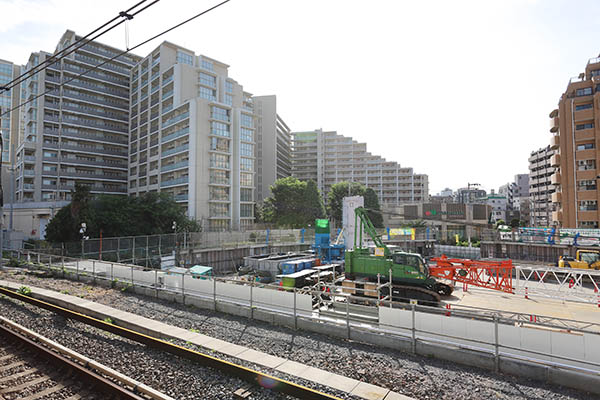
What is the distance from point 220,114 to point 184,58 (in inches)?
599

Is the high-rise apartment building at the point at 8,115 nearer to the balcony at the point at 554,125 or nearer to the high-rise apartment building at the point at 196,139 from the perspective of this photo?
the high-rise apartment building at the point at 196,139

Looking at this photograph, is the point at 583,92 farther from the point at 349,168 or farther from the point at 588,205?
the point at 349,168

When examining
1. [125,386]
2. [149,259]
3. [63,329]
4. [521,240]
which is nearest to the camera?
[125,386]

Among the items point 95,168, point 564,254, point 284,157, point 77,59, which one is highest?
point 77,59

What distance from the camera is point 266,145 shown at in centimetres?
9675

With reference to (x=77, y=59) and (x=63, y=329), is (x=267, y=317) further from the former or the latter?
(x=77, y=59)

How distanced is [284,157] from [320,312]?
99.5 m

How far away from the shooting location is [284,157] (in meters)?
109

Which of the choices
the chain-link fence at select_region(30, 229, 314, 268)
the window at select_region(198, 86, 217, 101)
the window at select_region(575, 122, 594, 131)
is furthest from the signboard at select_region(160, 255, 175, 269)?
the window at select_region(575, 122, 594, 131)

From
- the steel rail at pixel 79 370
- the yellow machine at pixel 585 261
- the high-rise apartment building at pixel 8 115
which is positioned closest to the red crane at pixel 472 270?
the yellow machine at pixel 585 261

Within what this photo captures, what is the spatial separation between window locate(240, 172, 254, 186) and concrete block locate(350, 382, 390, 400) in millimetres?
58505

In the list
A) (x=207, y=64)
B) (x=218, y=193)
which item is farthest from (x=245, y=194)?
(x=207, y=64)

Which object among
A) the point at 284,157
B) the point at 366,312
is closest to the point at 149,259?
the point at 366,312

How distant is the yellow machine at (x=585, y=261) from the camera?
88.4 feet
